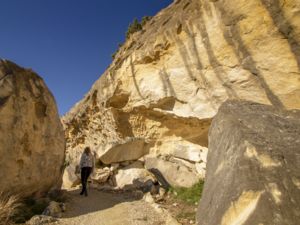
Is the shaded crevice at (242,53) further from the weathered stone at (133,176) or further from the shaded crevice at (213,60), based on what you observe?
the weathered stone at (133,176)

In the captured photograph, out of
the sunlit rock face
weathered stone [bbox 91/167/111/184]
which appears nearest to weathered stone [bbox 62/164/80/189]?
weathered stone [bbox 91/167/111/184]

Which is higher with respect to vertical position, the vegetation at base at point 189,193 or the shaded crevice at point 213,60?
the shaded crevice at point 213,60

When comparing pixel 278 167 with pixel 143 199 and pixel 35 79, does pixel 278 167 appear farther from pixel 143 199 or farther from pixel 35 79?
pixel 35 79

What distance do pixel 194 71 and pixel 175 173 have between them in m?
3.68

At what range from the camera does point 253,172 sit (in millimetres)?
3082

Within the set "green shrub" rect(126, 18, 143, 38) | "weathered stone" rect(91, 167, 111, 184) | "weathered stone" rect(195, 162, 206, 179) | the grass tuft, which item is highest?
"green shrub" rect(126, 18, 143, 38)

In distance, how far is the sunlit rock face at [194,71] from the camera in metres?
7.33

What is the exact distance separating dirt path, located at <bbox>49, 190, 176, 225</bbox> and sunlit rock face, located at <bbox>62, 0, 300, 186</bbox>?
12.2 feet

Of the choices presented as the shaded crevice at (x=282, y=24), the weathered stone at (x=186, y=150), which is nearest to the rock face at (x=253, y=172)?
the shaded crevice at (x=282, y=24)

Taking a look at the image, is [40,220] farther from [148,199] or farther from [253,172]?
[253,172]

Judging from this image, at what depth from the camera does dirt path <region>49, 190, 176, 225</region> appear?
5.82m

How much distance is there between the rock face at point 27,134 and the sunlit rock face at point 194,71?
3824mm

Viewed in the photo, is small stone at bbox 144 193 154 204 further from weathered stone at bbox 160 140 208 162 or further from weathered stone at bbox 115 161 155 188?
weathered stone at bbox 160 140 208 162

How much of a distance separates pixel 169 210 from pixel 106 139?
24.6 feet
